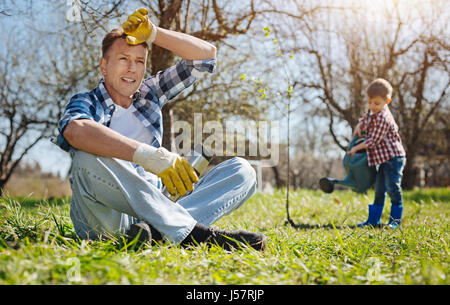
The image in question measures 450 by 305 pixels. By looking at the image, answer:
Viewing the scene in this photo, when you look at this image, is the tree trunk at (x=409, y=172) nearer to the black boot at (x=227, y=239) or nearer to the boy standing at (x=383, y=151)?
the boy standing at (x=383, y=151)

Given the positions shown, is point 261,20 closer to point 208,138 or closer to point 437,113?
point 208,138

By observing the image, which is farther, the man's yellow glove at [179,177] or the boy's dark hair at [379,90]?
the boy's dark hair at [379,90]

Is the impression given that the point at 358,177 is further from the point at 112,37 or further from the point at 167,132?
the point at 112,37

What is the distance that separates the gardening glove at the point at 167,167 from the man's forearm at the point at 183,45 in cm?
77

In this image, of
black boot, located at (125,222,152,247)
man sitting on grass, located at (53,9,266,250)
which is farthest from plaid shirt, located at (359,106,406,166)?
black boot, located at (125,222,152,247)

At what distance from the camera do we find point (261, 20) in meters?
6.11

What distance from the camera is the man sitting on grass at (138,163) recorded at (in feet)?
5.54

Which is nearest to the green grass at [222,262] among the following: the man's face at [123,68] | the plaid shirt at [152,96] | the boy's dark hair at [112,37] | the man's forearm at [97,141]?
the man's forearm at [97,141]

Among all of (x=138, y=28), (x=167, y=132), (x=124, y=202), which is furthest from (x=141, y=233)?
(x=167, y=132)

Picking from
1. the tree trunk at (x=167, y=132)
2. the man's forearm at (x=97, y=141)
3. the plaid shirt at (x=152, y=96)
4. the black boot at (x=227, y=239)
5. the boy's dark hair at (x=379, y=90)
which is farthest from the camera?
the tree trunk at (x=167, y=132)

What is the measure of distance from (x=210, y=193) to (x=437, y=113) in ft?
36.2

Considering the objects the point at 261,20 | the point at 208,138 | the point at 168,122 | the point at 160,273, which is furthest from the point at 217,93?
the point at 160,273

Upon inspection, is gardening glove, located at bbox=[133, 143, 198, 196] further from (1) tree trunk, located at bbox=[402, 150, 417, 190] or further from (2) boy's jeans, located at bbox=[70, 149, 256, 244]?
(1) tree trunk, located at bbox=[402, 150, 417, 190]

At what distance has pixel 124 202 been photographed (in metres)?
1.72
